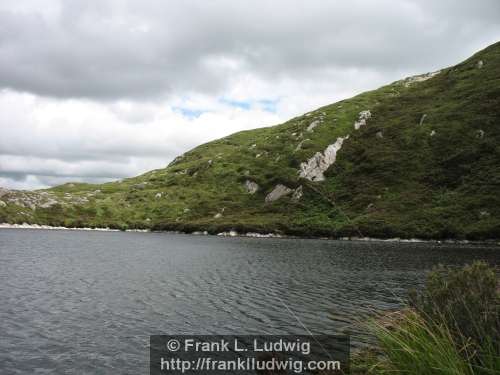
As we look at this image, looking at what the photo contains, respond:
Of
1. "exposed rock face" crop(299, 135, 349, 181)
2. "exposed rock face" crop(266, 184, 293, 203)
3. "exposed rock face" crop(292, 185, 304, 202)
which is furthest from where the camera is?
"exposed rock face" crop(299, 135, 349, 181)

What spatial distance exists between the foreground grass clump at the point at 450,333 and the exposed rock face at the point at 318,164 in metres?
172

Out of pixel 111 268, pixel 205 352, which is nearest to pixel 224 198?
pixel 111 268

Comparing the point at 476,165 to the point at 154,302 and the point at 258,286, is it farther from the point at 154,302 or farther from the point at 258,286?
the point at 154,302

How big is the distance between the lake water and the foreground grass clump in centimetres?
212

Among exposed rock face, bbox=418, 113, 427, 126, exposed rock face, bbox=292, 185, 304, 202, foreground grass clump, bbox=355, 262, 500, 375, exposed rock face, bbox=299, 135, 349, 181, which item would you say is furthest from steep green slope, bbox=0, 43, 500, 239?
foreground grass clump, bbox=355, 262, 500, 375

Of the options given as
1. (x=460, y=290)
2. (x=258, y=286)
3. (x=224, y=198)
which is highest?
(x=224, y=198)

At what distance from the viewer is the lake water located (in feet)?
78.5

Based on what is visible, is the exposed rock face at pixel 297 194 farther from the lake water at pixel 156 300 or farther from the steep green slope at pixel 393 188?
the lake water at pixel 156 300

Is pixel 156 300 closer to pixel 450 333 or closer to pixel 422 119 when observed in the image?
pixel 450 333

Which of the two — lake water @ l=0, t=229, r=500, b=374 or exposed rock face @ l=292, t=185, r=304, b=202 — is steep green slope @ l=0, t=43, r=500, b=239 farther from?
lake water @ l=0, t=229, r=500, b=374

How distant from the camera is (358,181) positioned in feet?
539

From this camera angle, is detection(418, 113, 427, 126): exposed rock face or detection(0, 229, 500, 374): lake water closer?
detection(0, 229, 500, 374): lake water

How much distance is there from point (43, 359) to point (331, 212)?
137227 mm

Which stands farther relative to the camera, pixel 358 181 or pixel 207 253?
pixel 358 181
